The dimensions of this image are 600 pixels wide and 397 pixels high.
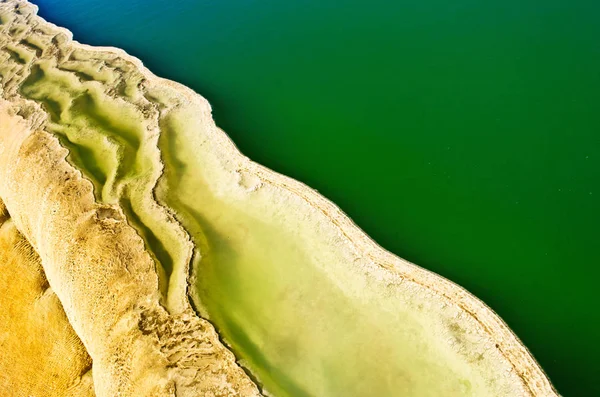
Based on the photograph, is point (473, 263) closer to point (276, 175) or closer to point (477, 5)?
point (276, 175)

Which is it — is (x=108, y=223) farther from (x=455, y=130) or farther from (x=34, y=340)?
(x=455, y=130)

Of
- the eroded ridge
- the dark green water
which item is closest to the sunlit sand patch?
the eroded ridge

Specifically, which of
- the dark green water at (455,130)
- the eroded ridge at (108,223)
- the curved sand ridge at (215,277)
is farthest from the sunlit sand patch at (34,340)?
the dark green water at (455,130)

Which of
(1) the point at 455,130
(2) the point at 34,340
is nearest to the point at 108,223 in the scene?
(2) the point at 34,340

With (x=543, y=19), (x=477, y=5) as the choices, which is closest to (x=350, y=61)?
(x=477, y=5)

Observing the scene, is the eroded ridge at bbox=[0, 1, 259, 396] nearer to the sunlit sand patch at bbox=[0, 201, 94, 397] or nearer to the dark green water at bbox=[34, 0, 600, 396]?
the sunlit sand patch at bbox=[0, 201, 94, 397]

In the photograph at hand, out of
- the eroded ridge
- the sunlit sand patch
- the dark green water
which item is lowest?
the sunlit sand patch
